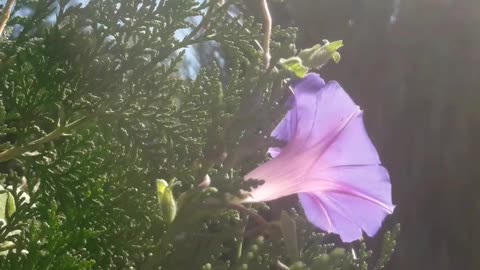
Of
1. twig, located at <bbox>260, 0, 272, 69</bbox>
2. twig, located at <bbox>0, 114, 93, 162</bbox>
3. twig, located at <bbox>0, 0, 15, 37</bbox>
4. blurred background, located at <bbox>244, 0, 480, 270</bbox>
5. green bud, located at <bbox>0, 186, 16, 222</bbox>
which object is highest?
twig, located at <bbox>0, 0, 15, 37</bbox>

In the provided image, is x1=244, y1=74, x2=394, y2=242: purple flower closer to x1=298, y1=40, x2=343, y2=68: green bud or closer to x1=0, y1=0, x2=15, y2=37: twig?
x1=298, y1=40, x2=343, y2=68: green bud

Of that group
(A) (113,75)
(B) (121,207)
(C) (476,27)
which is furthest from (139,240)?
(C) (476,27)

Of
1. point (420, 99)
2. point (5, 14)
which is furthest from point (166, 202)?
point (420, 99)

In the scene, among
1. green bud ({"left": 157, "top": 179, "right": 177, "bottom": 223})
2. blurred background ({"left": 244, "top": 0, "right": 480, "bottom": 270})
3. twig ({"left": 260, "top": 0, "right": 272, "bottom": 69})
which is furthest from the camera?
blurred background ({"left": 244, "top": 0, "right": 480, "bottom": 270})

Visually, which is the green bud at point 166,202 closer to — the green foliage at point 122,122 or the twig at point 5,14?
the green foliage at point 122,122

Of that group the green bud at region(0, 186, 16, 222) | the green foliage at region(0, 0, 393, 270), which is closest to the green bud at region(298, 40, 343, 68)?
the green foliage at region(0, 0, 393, 270)

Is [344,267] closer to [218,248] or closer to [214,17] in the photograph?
[218,248]
